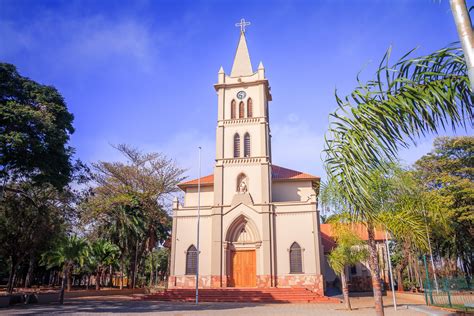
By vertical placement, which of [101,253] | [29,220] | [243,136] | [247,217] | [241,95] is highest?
[241,95]

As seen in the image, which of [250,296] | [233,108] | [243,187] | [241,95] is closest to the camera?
[250,296]

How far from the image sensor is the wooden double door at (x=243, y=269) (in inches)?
1078

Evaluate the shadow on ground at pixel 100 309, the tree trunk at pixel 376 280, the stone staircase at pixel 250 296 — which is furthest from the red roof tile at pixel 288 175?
the tree trunk at pixel 376 280

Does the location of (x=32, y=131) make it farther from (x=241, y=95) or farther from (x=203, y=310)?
(x=241, y=95)

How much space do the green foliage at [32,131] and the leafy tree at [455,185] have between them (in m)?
25.4

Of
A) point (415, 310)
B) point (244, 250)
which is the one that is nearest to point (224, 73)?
point (244, 250)

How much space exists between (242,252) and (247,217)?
2.82 metres

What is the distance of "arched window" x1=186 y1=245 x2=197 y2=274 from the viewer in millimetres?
27812

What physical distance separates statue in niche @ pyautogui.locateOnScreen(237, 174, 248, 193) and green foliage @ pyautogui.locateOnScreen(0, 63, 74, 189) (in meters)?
13.6

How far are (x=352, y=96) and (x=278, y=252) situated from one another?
23708mm

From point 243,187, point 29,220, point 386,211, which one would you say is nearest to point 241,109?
point 243,187

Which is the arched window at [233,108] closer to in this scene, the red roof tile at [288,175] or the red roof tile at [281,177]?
the red roof tile at [281,177]

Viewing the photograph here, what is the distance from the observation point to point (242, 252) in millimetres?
28172

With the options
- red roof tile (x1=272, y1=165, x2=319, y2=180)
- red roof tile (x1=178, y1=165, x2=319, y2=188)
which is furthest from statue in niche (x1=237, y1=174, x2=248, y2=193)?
red roof tile (x1=272, y1=165, x2=319, y2=180)
